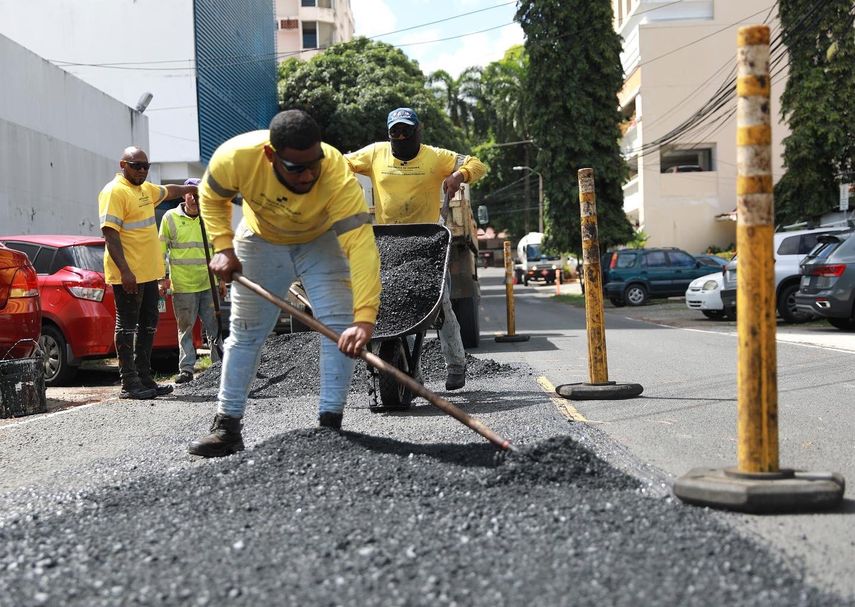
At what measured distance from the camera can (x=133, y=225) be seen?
8.17 m

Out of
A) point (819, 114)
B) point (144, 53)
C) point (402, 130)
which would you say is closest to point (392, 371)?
point (402, 130)

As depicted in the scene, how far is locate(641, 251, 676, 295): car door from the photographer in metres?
27.3

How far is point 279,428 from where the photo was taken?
20.1ft

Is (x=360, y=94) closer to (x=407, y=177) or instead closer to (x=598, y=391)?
(x=407, y=177)

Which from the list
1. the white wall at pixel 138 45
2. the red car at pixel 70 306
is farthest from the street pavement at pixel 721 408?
the white wall at pixel 138 45

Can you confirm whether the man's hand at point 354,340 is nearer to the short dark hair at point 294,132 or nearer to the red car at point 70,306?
the short dark hair at point 294,132

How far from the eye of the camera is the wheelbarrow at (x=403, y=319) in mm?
6613

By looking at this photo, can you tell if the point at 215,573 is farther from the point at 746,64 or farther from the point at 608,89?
the point at 608,89

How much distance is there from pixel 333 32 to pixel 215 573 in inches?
2605

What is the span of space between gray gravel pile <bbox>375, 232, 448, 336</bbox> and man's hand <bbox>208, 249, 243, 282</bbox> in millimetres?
1827

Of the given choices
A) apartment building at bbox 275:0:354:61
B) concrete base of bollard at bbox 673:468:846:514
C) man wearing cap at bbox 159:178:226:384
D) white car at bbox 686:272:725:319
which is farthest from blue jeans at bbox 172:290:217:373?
apartment building at bbox 275:0:354:61

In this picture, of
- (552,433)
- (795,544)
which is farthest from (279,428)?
(795,544)

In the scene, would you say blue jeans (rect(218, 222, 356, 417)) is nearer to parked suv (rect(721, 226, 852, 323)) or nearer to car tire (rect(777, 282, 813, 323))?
parked suv (rect(721, 226, 852, 323))

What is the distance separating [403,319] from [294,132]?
104 inches
